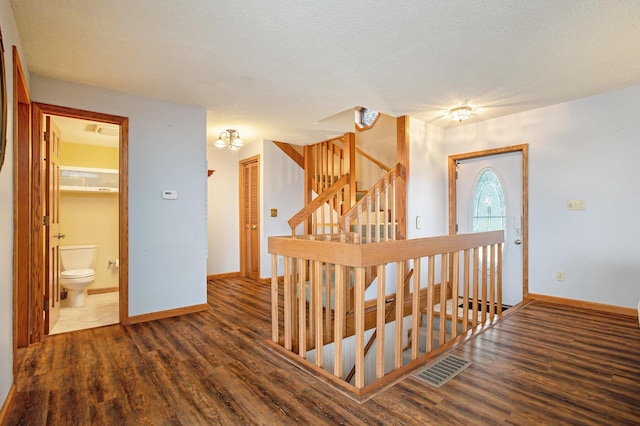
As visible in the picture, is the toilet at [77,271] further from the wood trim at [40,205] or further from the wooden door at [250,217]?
the wooden door at [250,217]

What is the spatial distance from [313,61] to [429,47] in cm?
91

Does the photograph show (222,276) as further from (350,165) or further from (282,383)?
(282,383)

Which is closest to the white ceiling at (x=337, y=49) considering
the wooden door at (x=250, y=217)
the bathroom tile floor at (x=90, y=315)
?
the wooden door at (x=250, y=217)

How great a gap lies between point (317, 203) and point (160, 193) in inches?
81.6

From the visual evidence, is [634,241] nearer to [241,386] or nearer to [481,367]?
[481,367]

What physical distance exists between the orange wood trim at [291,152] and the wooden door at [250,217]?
47 centimetres

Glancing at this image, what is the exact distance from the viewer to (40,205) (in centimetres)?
281

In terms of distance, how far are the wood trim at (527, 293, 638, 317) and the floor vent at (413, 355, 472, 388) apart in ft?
7.34

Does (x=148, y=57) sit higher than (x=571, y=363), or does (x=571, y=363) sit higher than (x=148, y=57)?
(x=148, y=57)

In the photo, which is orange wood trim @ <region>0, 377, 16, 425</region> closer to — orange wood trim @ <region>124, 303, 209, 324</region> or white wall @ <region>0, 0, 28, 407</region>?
white wall @ <region>0, 0, 28, 407</region>

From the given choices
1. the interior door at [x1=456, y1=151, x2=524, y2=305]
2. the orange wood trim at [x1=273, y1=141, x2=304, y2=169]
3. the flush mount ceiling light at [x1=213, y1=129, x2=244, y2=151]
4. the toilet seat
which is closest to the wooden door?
the orange wood trim at [x1=273, y1=141, x2=304, y2=169]

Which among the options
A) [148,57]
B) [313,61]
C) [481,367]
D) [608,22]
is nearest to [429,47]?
[313,61]

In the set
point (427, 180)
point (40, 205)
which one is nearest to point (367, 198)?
point (427, 180)

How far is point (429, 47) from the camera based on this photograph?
243 centimetres
